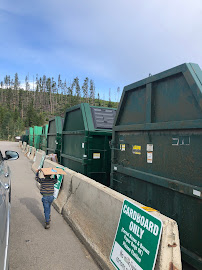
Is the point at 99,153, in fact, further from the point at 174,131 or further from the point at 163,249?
the point at 163,249

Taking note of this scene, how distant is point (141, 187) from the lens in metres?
3.96

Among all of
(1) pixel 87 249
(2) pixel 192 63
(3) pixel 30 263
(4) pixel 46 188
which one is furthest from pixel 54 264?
(2) pixel 192 63

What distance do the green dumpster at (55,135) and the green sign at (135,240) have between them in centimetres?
790

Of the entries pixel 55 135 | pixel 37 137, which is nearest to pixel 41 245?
pixel 55 135

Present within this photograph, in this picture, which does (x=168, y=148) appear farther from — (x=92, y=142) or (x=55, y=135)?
(x=55, y=135)

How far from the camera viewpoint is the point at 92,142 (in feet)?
20.8

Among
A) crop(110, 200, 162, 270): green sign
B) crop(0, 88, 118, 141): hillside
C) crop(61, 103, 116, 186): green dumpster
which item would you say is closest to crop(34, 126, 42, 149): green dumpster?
crop(61, 103, 116, 186): green dumpster

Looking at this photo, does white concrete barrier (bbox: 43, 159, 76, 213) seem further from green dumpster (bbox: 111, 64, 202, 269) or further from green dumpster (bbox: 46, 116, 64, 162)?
green dumpster (bbox: 46, 116, 64, 162)

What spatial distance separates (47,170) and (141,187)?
1873 millimetres

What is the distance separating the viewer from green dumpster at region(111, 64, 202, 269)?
284 centimetres

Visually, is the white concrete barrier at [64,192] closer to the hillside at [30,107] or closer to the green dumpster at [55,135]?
the green dumpster at [55,135]

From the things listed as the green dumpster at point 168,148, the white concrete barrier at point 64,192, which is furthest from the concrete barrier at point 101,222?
the green dumpster at point 168,148

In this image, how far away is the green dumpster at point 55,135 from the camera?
10.6m

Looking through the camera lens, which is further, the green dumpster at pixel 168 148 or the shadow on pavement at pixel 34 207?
the shadow on pavement at pixel 34 207
